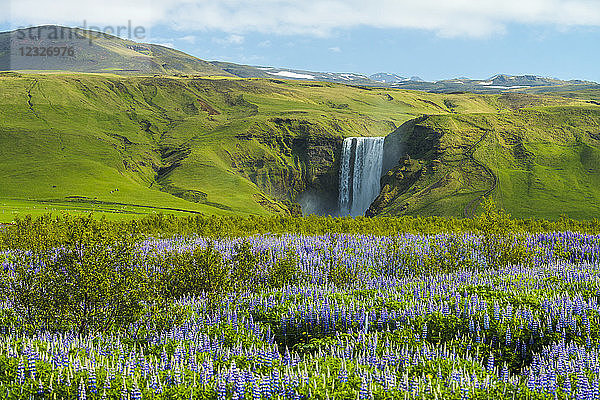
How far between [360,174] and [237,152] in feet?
141

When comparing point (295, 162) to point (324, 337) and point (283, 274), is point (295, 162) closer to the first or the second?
point (283, 274)

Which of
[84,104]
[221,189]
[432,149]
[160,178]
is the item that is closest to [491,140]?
[432,149]

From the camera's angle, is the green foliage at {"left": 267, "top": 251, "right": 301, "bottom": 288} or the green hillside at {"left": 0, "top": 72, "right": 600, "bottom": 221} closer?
the green foliage at {"left": 267, "top": 251, "right": 301, "bottom": 288}

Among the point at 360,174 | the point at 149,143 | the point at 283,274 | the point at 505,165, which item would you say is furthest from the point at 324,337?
the point at 149,143

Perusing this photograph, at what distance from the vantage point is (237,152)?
135 meters

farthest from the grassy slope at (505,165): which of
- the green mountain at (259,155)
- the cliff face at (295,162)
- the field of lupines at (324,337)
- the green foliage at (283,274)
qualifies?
the field of lupines at (324,337)

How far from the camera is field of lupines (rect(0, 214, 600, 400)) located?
649cm

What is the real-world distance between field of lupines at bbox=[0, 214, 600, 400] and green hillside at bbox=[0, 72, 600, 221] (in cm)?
5791

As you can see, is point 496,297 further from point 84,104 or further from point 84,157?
point 84,104

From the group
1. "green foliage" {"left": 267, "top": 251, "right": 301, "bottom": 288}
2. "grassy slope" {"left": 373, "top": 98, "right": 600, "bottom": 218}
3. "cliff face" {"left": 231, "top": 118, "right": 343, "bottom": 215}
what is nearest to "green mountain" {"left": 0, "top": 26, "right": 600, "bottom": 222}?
"grassy slope" {"left": 373, "top": 98, "right": 600, "bottom": 218}

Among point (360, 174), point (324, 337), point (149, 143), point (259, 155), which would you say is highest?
point (149, 143)

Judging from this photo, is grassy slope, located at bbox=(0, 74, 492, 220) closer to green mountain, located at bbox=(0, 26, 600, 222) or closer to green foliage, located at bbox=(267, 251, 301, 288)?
green mountain, located at bbox=(0, 26, 600, 222)

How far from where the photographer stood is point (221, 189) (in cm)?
11581

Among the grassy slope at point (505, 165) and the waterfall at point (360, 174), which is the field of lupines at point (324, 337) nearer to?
the grassy slope at point (505, 165)
